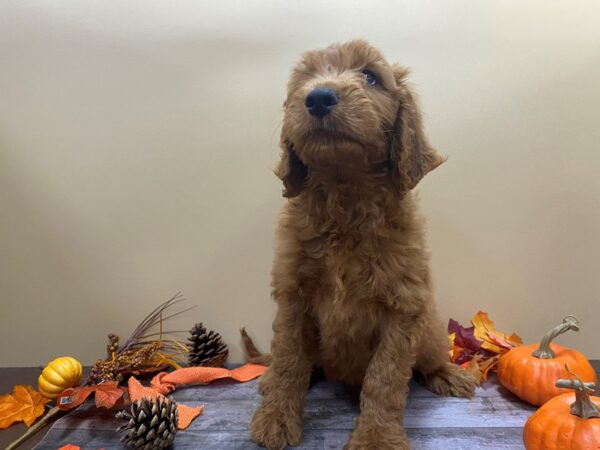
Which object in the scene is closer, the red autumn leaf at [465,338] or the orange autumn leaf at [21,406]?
the orange autumn leaf at [21,406]

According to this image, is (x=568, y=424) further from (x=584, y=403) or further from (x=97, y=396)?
(x=97, y=396)

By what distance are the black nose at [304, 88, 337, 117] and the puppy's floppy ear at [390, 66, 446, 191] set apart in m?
0.31

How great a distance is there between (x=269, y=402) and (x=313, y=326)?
1.04 feet

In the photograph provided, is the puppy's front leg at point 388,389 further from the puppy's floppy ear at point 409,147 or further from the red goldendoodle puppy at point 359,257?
the puppy's floppy ear at point 409,147

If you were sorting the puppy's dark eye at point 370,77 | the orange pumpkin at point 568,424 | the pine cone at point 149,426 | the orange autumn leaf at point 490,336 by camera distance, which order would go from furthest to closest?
the orange autumn leaf at point 490,336 → the puppy's dark eye at point 370,77 → the pine cone at point 149,426 → the orange pumpkin at point 568,424

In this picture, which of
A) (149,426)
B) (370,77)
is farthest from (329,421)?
(370,77)

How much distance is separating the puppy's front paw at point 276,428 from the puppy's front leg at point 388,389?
0.62 feet

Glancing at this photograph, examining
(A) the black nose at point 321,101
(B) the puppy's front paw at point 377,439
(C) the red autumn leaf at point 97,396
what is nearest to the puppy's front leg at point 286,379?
(B) the puppy's front paw at point 377,439

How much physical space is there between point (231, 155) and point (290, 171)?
698 millimetres

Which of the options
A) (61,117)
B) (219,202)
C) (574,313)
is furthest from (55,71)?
(574,313)

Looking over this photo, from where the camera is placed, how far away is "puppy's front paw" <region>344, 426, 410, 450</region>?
1.41 meters

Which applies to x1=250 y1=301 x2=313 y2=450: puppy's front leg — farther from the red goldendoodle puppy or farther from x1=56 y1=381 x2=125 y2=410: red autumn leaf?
x1=56 y1=381 x2=125 y2=410: red autumn leaf

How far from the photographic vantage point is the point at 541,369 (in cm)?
171

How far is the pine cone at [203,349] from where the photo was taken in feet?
6.91
